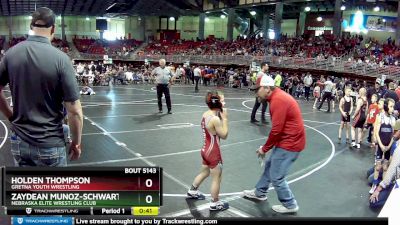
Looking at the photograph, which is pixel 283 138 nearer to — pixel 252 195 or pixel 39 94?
pixel 252 195

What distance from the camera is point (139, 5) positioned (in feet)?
153

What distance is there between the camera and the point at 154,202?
2703 mm

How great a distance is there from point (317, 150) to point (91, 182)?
8185mm

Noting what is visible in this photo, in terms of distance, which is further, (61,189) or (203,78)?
(203,78)

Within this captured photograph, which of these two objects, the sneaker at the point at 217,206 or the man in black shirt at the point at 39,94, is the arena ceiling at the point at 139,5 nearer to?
the sneaker at the point at 217,206

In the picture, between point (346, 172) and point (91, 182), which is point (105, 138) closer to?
point (346, 172)

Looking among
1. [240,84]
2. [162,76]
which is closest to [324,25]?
[240,84]
